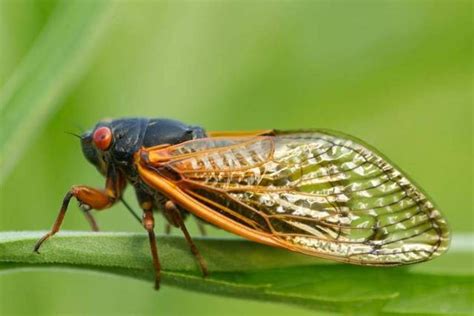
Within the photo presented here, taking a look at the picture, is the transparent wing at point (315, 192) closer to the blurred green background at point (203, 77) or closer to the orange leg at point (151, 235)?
the orange leg at point (151, 235)

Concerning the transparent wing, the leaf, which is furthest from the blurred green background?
the transparent wing

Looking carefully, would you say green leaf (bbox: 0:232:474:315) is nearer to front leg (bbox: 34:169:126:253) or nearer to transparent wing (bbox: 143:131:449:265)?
transparent wing (bbox: 143:131:449:265)

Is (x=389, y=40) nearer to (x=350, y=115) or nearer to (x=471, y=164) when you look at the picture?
(x=350, y=115)

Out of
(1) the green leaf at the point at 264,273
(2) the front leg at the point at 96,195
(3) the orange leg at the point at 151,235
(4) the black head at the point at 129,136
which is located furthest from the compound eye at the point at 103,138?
(1) the green leaf at the point at 264,273

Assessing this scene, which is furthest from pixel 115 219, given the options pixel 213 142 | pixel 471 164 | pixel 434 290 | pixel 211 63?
pixel 471 164

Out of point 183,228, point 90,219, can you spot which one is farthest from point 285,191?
point 90,219
